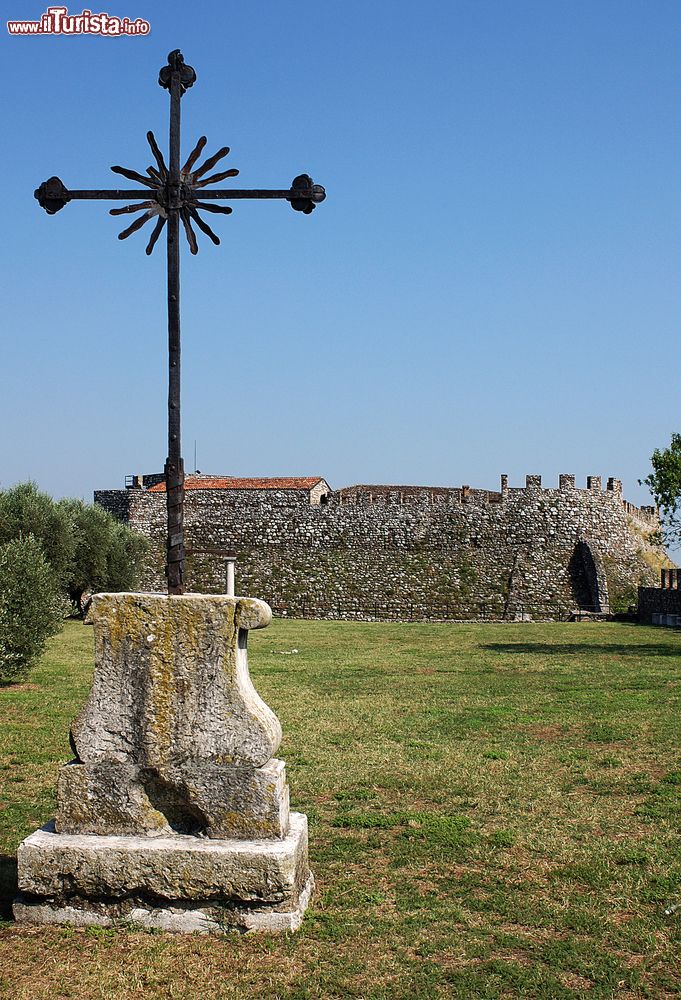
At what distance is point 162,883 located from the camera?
5.12 meters

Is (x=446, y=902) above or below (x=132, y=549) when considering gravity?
below

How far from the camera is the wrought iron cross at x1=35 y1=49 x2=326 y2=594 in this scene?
5785mm

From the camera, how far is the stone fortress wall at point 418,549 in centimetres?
3512

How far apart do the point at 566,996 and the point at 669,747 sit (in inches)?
243

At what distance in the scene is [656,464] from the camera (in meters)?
23.2

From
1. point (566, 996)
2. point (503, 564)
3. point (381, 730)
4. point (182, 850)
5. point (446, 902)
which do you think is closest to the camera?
point (566, 996)

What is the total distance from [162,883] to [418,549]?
3208cm

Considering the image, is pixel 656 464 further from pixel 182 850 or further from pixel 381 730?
pixel 182 850

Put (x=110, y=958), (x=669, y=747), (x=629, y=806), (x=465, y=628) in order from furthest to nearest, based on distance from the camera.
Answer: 1. (x=465, y=628)
2. (x=669, y=747)
3. (x=629, y=806)
4. (x=110, y=958)

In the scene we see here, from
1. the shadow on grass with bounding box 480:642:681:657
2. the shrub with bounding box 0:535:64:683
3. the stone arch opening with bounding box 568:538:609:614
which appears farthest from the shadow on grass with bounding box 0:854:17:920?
the stone arch opening with bounding box 568:538:609:614

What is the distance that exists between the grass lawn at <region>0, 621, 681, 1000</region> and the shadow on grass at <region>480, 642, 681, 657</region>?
5848 millimetres

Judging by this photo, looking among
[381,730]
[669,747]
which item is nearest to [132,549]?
[381,730]

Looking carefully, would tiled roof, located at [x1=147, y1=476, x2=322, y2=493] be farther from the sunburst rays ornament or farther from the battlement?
the sunburst rays ornament

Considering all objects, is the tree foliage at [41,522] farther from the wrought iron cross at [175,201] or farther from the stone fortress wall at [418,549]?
the wrought iron cross at [175,201]
